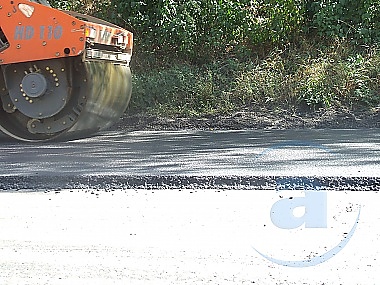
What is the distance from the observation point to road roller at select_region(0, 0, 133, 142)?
7.72 m

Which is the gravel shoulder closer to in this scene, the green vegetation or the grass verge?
the grass verge

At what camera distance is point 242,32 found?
12922 millimetres

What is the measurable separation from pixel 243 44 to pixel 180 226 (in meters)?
8.81

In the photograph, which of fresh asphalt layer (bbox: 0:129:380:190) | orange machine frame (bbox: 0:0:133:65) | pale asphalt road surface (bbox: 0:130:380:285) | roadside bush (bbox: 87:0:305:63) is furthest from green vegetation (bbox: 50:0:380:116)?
pale asphalt road surface (bbox: 0:130:380:285)

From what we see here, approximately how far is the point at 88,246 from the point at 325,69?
8320 millimetres

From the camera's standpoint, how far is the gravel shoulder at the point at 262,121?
10008 millimetres

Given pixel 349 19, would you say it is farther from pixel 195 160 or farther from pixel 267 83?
pixel 195 160

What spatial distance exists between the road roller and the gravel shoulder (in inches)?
60.2

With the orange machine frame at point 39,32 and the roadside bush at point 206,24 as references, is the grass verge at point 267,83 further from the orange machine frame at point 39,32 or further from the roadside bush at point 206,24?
the orange machine frame at point 39,32

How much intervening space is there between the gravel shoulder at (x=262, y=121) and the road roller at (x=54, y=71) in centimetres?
153

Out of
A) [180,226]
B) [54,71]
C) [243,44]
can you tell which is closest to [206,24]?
[243,44]

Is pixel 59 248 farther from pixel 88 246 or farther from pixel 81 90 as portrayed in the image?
pixel 81 90

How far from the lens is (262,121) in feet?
33.6

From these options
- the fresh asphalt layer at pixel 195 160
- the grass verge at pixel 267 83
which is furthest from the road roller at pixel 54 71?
the grass verge at pixel 267 83
